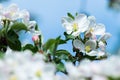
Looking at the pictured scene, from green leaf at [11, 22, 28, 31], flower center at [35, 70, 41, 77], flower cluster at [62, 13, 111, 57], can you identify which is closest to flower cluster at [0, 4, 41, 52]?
green leaf at [11, 22, 28, 31]

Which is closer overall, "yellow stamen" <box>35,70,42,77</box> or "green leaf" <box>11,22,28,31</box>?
"yellow stamen" <box>35,70,42,77</box>

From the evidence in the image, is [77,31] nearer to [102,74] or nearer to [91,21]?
A: [91,21]

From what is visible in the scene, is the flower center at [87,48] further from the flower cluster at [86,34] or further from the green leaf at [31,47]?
the green leaf at [31,47]

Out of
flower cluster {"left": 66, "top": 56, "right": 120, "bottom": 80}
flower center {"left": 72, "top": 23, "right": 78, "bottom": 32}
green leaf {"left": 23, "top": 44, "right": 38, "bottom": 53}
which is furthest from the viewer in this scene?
flower center {"left": 72, "top": 23, "right": 78, "bottom": 32}

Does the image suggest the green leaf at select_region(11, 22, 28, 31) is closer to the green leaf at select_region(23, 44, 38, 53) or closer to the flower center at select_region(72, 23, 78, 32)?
the green leaf at select_region(23, 44, 38, 53)

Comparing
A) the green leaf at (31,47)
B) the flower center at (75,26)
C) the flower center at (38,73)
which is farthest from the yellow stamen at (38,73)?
the flower center at (75,26)

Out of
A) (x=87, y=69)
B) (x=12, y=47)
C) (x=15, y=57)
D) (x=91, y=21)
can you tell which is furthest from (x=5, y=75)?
(x=91, y=21)
